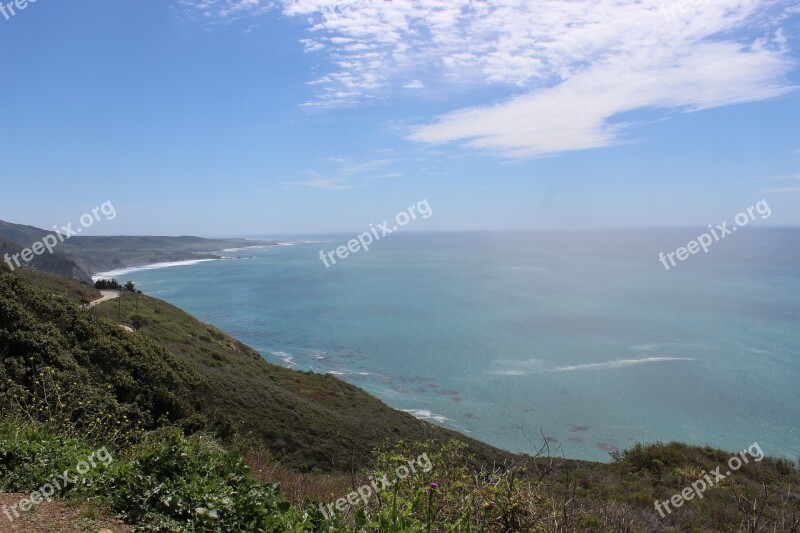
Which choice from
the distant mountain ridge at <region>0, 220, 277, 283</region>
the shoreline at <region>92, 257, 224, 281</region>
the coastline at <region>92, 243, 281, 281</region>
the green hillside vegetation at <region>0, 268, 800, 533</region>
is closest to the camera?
the green hillside vegetation at <region>0, 268, 800, 533</region>

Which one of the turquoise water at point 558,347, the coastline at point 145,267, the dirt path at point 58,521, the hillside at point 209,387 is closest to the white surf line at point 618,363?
the turquoise water at point 558,347

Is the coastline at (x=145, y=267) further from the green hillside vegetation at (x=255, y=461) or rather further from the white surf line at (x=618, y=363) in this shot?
the green hillside vegetation at (x=255, y=461)

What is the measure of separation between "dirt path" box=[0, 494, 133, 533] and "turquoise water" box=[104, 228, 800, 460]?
19287 millimetres

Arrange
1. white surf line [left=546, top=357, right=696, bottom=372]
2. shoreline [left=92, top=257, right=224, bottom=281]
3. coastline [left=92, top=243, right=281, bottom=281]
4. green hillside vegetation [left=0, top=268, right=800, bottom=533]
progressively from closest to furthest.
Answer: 1. green hillside vegetation [left=0, top=268, right=800, bottom=533]
2. white surf line [left=546, top=357, right=696, bottom=372]
3. shoreline [left=92, top=257, right=224, bottom=281]
4. coastline [left=92, top=243, right=281, bottom=281]

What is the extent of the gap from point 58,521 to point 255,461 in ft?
9.14

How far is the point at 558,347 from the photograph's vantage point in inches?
1796

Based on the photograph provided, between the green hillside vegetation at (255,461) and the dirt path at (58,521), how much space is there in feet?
0.37

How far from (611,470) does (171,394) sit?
39.2ft

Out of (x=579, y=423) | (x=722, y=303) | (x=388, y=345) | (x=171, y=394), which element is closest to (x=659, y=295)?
(x=722, y=303)

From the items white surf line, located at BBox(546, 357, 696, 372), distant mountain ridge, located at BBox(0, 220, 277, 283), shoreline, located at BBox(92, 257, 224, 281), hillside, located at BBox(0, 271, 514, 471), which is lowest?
white surf line, located at BBox(546, 357, 696, 372)

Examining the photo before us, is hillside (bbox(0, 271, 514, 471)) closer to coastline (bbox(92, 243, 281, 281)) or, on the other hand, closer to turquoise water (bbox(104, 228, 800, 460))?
turquoise water (bbox(104, 228, 800, 460))

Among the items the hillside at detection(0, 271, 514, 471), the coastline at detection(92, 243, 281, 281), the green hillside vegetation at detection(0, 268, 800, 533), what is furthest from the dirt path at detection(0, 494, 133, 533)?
the coastline at detection(92, 243, 281, 281)

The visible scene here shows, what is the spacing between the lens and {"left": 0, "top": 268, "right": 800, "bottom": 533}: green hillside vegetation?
11.8 ft

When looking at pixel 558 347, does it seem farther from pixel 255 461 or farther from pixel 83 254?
pixel 83 254
